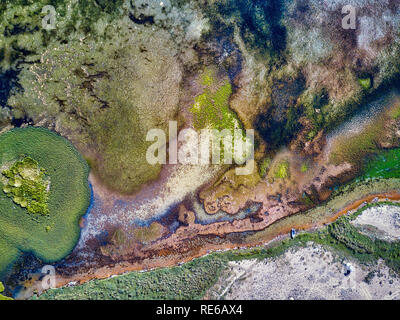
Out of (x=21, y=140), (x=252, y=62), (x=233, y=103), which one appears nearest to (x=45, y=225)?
(x=21, y=140)

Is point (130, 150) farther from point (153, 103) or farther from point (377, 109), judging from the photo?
point (377, 109)

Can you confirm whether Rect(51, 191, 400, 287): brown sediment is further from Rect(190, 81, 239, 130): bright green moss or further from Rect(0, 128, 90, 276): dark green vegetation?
Rect(190, 81, 239, 130): bright green moss

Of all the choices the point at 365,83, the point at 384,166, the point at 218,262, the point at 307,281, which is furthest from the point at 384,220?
the point at 218,262

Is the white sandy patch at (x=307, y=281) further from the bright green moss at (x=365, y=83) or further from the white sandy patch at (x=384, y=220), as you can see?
the bright green moss at (x=365, y=83)

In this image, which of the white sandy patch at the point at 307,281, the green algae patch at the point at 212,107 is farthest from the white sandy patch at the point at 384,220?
the green algae patch at the point at 212,107

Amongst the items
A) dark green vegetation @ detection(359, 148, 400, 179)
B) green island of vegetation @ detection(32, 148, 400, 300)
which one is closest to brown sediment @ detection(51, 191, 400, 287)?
green island of vegetation @ detection(32, 148, 400, 300)

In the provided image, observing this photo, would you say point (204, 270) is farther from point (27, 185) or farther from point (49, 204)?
point (27, 185)
